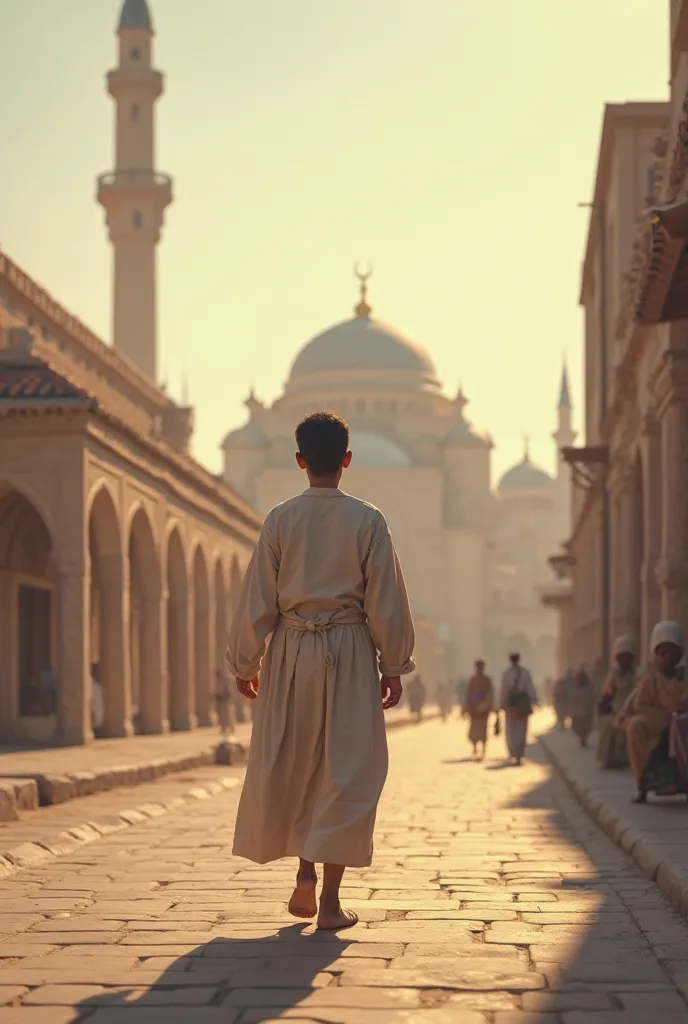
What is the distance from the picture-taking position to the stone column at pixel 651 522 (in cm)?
1784

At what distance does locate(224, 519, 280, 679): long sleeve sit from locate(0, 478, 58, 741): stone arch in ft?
55.0

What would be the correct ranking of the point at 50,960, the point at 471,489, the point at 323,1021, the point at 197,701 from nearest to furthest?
the point at 323,1021 < the point at 50,960 < the point at 197,701 < the point at 471,489

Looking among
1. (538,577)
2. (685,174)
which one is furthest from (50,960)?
(538,577)

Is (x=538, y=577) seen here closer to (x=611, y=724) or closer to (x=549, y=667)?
(x=549, y=667)

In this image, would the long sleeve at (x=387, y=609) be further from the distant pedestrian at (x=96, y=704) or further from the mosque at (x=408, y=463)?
the mosque at (x=408, y=463)

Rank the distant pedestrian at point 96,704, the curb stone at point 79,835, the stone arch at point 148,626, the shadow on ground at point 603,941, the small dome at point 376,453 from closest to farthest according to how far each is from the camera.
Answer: the shadow on ground at point 603,941 < the curb stone at point 79,835 < the distant pedestrian at point 96,704 < the stone arch at point 148,626 < the small dome at point 376,453

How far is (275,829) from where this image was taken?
615cm

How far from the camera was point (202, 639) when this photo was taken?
34.8 meters

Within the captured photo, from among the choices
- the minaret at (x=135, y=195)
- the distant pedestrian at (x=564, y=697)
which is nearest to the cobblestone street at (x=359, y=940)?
the distant pedestrian at (x=564, y=697)

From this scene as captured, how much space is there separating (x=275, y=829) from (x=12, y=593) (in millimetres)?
19467

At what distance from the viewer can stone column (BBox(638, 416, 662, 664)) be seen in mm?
17844

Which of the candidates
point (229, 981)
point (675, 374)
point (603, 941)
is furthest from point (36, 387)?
point (229, 981)

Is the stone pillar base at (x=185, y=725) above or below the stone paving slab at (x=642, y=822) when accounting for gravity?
below

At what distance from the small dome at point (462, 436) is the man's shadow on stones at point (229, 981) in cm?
8650
